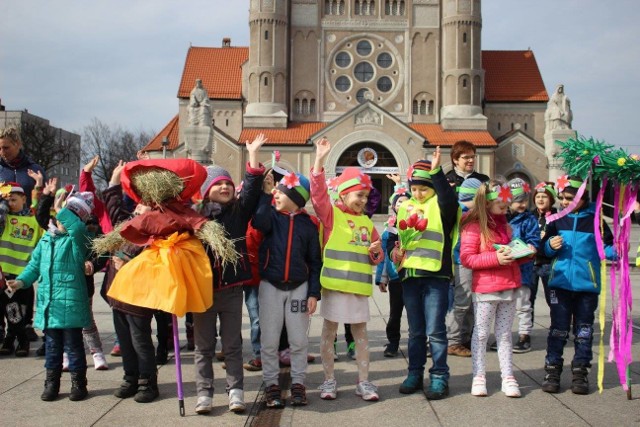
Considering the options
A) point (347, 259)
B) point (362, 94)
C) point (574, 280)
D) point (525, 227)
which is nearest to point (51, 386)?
point (347, 259)

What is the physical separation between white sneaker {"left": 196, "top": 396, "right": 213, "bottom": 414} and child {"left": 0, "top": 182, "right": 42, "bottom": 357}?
309 centimetres

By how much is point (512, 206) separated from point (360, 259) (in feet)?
7.93

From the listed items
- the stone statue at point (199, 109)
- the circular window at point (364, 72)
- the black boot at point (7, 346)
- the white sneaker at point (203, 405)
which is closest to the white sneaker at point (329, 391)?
the white sneaker at point (203, 405)

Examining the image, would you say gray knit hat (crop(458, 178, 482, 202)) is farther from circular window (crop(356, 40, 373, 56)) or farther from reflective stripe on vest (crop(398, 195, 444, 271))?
circular window (crop(356, 40, 373, 56))

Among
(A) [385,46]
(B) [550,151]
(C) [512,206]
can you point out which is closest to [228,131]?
(A) [385,46]

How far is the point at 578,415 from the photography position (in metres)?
4.89

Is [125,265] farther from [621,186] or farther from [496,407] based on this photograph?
[621,186]

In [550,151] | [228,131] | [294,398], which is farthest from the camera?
[228,131]

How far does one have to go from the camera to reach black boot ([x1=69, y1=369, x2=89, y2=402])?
5340 mm

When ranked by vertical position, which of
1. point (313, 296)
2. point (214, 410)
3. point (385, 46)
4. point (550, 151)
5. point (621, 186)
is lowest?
point (214, 410)

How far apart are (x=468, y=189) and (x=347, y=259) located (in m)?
1.55

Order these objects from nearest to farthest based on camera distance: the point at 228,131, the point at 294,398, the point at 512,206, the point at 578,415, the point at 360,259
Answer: the point at 578,415 → the point at 294,398 → the point at 360,259 → the point at 512,206 → the point at 228,131

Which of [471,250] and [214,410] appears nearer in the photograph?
[214,410]

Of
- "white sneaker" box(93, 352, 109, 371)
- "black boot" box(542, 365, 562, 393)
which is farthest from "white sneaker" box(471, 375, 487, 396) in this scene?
"white sneaker" box(93, 352, 109, 371)
